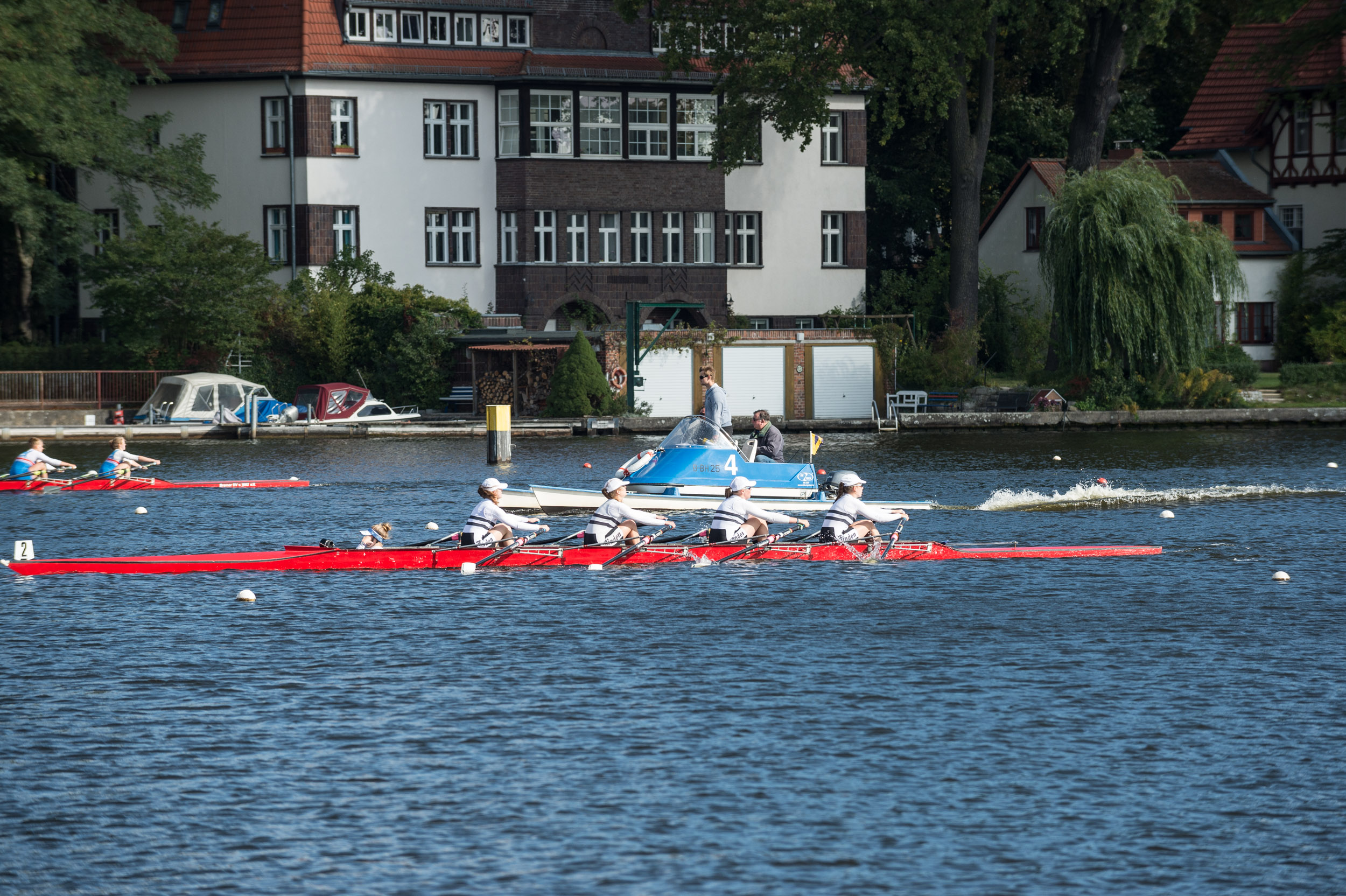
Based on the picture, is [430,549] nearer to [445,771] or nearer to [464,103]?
[445,771]

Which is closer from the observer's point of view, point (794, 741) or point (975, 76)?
point (794, 741)

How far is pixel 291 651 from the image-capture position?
749 inches

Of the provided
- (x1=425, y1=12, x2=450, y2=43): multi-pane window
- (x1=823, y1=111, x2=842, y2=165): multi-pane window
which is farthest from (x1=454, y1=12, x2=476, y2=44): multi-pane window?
(x1=823, y1=111, x2=842, y2=165): multi-pane window

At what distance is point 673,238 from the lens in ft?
211

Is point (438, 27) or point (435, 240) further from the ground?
point (438, 27)

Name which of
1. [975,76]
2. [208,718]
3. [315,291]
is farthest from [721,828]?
[975,76]

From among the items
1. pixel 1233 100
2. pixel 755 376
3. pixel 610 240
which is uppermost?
pixel 1233 100

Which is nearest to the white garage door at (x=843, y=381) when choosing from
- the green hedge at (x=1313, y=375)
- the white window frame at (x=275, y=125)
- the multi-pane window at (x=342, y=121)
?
the green hedge at (x=1313, y=375)

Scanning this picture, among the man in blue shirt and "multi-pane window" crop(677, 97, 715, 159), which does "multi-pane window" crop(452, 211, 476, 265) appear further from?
the man in blue shirt

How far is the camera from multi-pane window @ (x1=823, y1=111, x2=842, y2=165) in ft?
220

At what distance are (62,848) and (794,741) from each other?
620 cm


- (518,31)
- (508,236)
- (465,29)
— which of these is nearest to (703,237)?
(508,236)

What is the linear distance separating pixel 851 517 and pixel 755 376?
3476 centimetres

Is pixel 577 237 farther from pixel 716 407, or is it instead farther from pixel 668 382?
pixel 716 407
